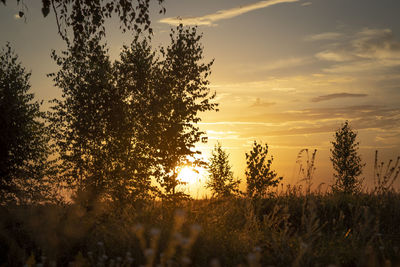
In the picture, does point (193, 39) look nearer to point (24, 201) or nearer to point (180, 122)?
point (180, 122)

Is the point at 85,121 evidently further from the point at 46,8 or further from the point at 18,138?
the point at 46,8

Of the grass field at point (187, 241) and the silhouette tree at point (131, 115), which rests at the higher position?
the silhouette tree at point (131, 115)

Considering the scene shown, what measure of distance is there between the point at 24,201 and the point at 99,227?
3.20m

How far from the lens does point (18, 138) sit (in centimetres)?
2172

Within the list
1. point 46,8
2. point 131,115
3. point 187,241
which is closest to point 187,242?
point 187,241

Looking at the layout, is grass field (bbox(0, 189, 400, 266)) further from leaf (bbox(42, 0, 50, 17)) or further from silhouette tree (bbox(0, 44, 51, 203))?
silhouette tree (bbox(0, 44, 51, 203))

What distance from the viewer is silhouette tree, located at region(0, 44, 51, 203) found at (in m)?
21.0

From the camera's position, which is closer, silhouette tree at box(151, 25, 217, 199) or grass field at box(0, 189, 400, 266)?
grass field at box(0, 189, 400, 266)

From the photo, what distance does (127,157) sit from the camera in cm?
2228

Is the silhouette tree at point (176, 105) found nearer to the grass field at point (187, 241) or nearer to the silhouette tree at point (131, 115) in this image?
the silhouette tree at point (131, 115)

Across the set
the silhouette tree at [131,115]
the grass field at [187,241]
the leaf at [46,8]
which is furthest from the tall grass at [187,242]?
the silhouette tree at [131,115]

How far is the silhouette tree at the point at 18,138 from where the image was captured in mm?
20953

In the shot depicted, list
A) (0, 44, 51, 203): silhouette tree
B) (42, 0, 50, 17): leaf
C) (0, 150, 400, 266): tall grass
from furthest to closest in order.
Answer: (0, 44, 51, 203): silhouette tree, (42, 0, 50, 17): leaf, (0, 150, 400, 266): tall grass

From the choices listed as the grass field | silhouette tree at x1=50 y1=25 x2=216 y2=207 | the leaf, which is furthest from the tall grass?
silhouette tree at x1=50 y1=25 x2=216 y2=207
